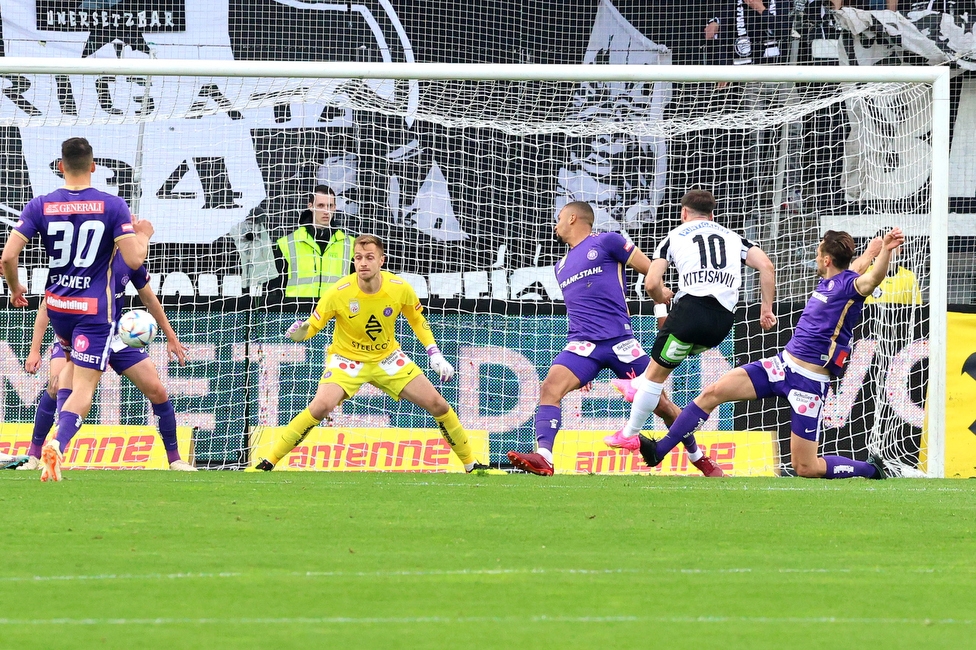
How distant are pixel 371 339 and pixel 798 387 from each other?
3.20 metres

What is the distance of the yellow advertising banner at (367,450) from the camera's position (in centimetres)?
1142

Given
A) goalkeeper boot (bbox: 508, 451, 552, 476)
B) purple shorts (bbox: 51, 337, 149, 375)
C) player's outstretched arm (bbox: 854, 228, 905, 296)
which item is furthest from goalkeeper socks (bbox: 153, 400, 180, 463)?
player's outstretched arm (bbox: 854, 228, 905, 296)

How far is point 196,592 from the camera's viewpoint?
4.21 metres

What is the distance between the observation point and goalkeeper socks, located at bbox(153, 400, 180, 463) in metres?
9.83

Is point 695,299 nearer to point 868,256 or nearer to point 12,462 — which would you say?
point 868,256

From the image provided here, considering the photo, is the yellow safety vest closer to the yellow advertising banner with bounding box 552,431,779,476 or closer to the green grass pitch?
the yellow advertising banner with bounding box 552,431,779,476

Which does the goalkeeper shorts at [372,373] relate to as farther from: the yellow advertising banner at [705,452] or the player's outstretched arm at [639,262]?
the yellow advertising banner at [705,452]

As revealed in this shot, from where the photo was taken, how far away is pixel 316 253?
12.2 metres

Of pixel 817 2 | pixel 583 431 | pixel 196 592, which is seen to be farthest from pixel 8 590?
pixel 817 2

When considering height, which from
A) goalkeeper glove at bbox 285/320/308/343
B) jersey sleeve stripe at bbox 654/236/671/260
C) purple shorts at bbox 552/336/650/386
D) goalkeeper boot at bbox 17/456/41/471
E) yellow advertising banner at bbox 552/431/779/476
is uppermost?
jersey sleeve stripe at bbox 654/236/671/260

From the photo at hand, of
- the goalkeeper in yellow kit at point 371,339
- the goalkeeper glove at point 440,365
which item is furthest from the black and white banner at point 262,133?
the goalkeeper glove at point 440,365

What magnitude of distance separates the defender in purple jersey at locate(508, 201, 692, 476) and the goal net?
1.68 metres

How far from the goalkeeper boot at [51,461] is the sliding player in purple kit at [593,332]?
11.0ft

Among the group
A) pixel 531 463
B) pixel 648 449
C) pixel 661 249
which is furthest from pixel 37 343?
pixel 661 249
